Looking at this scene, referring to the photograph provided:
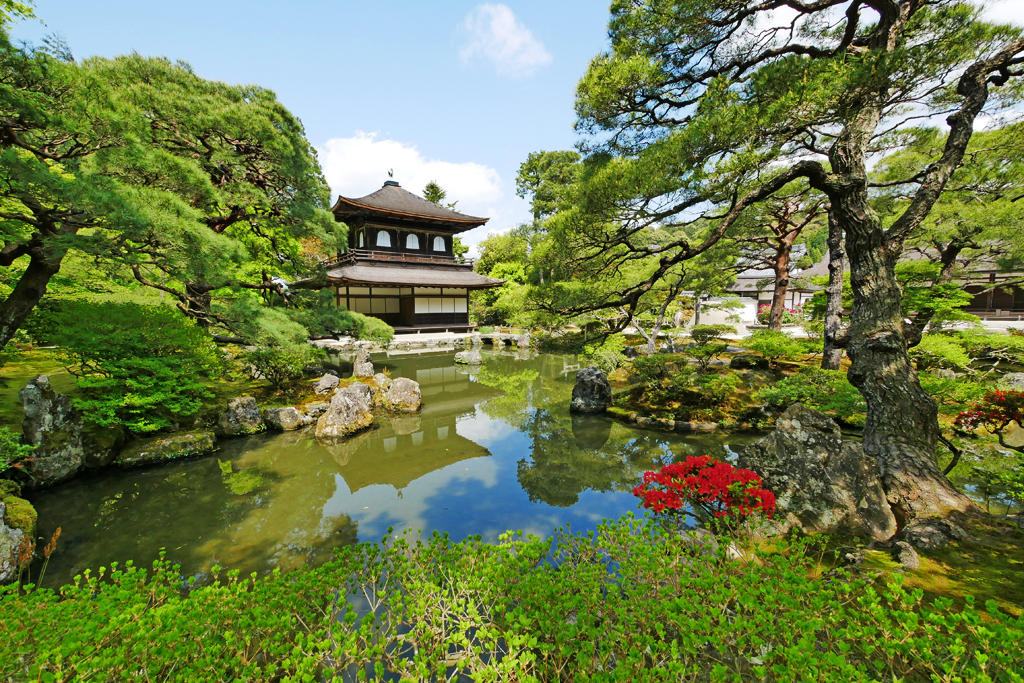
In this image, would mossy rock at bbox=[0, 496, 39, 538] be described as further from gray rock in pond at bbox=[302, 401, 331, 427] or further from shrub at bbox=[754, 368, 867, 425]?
shrub at bbox=[754, 368, 867, 425]

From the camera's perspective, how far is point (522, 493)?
5.79 meters

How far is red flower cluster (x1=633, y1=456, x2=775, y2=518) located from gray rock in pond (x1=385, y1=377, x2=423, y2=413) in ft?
23.5

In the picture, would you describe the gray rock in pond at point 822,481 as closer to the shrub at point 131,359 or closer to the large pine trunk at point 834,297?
the large pine trunk at point 834,297

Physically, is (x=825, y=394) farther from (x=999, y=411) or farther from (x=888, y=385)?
(x=888, y=385)

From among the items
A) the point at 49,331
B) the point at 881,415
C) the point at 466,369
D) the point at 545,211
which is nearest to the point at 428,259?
the point at 466,369

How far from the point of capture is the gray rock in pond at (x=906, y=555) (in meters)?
2.97

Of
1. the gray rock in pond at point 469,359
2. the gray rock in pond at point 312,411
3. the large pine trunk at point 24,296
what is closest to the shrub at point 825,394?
the gray rock in pond at point 312,411

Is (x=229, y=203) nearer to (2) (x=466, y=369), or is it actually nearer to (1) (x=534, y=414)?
(1) (x=534, y=414)

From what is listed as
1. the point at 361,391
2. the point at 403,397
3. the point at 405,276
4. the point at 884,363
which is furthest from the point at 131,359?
the point at 405,276

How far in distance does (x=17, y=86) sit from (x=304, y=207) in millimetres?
3569

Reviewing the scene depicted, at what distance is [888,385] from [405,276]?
18.9 m

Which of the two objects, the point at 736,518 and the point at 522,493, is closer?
the point at 736,518

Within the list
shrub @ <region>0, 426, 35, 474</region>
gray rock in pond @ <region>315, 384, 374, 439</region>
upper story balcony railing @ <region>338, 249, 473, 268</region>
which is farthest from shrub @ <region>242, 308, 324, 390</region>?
upper story balcony railing @ <region>338, 249, 473, 268</region>

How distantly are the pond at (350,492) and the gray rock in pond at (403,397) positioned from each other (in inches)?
25.2
